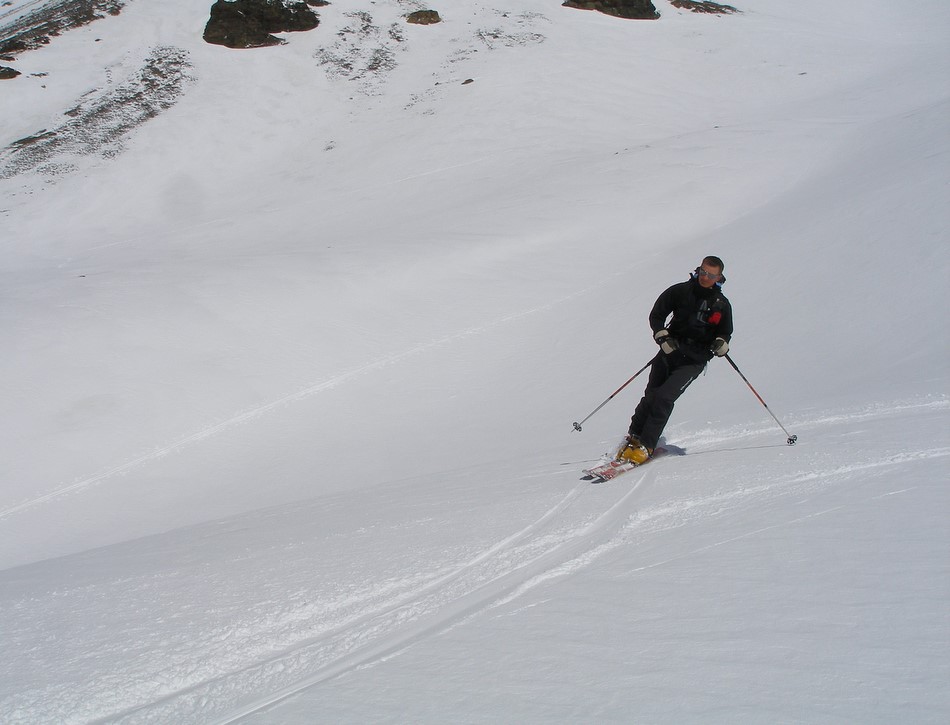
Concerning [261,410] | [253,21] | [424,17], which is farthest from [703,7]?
[261,410]

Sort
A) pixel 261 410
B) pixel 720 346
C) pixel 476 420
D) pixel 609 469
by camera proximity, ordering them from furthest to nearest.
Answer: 1. pixel 261 410
2. pixel 476 420
3. pixel 720 346
4. pixel 609 469

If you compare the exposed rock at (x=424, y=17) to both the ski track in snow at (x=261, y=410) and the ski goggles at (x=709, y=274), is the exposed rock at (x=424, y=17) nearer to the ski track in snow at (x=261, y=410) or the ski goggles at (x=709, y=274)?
the ski track in snow at (x=261, y=410)

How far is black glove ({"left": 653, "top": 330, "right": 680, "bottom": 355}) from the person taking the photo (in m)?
5.83

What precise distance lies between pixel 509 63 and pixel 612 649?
28.6m

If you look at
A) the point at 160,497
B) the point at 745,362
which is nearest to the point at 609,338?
the point at 745,362

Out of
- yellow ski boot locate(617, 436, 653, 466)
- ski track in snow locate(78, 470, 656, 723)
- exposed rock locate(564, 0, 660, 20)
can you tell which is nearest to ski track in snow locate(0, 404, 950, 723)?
ski track in snow locate(78, 470, 656, 723)

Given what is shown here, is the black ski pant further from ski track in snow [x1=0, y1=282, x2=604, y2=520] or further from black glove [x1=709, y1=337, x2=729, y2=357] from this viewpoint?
ski track in snow [x1=0, y1=282, x2=604, y2=520]

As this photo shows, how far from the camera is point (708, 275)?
18.4ft

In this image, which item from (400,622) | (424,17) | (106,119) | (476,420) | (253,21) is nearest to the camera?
(400,622)

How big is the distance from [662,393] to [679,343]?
46 cm

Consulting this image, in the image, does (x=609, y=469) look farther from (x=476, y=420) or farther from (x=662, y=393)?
(x=476, y=420)

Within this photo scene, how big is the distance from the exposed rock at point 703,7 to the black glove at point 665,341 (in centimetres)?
3421

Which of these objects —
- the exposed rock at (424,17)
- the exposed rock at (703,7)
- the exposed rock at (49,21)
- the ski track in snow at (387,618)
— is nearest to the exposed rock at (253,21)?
the exposed rock at (424,17)

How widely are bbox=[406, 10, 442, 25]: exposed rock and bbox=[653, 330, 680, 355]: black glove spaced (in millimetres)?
30819
